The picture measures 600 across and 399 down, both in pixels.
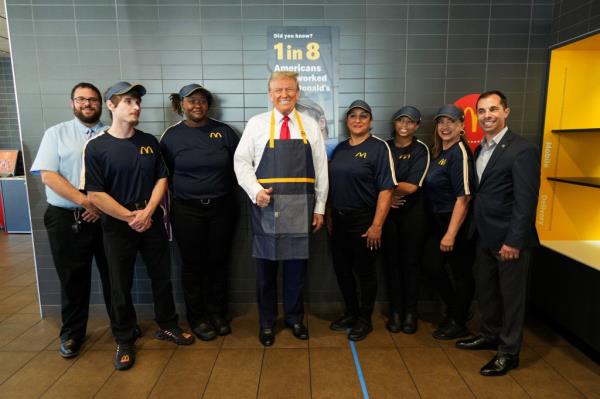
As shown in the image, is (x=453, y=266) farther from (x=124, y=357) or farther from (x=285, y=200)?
(x=124, y=357)

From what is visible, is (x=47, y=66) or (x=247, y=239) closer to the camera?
(x=47, y=66)

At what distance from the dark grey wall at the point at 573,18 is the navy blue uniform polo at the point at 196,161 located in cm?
247

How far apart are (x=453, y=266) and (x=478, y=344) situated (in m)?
0.51

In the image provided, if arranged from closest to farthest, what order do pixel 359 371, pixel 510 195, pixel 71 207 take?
1. pixel 510 195
2. pixel 359 371
3. pixel 71 207

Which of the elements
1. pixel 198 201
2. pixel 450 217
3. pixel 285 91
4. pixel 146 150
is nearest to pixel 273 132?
pixel 285 91

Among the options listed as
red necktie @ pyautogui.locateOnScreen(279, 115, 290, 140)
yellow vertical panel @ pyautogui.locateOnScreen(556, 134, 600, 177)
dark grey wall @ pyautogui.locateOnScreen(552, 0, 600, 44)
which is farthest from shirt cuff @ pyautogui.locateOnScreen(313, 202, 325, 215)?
dark grey wall @ pyautogui.locateOnScreen(552, 0, 600, 44)

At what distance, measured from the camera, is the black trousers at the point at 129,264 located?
2189 mm

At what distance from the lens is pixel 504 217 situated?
2.07 metres

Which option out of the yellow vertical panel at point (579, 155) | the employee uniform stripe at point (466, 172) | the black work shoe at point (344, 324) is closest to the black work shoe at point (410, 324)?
the black work shoe at point (344, 324)

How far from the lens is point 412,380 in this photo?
2100mm

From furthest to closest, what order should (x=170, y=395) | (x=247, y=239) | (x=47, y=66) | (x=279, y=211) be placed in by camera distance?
(x=247, y=239) < (x=47, y=66) < (x=279, y=211) < (x=170, y=395)

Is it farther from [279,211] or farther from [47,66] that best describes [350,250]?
[47,66]

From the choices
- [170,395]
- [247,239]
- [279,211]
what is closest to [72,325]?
[170,395]

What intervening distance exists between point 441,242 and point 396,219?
1.07 feet
